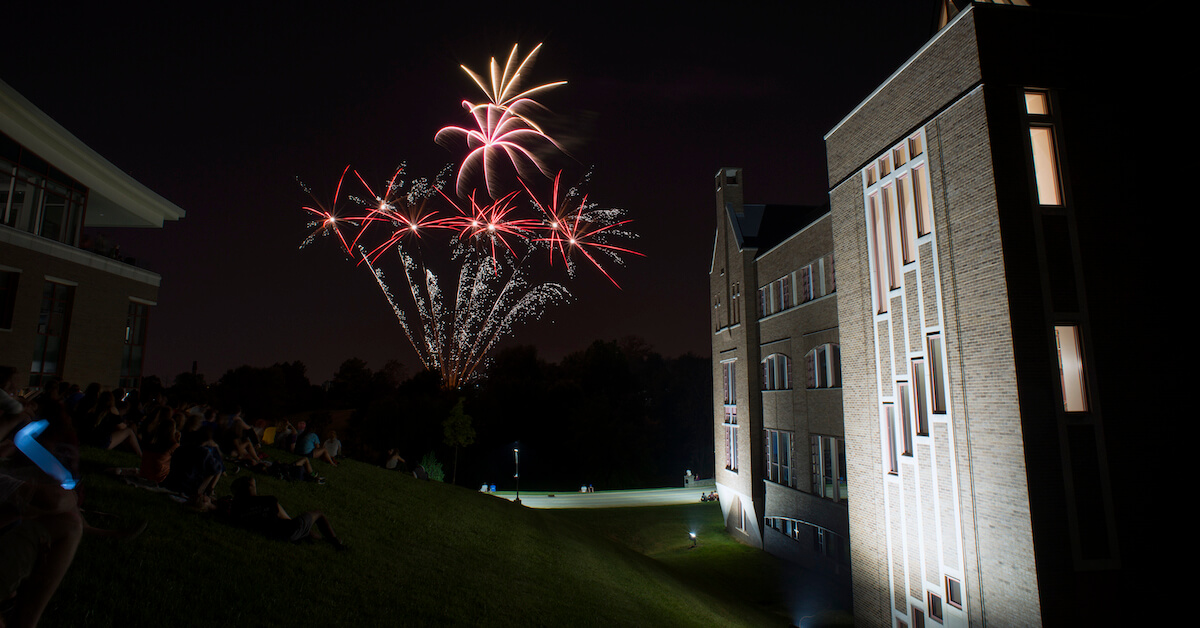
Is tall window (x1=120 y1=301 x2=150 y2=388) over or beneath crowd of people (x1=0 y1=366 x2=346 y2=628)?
over

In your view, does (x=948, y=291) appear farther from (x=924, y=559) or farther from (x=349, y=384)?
(x=349, y=384)

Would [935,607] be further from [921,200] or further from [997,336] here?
[921,200]

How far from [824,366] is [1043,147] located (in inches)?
430

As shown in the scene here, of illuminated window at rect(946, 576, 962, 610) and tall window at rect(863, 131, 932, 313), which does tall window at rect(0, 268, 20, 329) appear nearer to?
tall window at rect(863, 131, 932, 313)

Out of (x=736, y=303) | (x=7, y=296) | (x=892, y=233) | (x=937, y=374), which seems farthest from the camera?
(x=736, y=303)

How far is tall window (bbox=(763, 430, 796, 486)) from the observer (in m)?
24.8

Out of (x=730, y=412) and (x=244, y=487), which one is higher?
(x=730, y=412)

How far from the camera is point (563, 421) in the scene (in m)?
62.5

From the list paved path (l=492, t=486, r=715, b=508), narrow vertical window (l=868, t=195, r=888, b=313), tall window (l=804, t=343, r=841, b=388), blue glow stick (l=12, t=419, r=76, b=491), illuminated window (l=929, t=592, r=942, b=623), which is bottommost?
paved path (l=492, t=486, r=715, b=508)

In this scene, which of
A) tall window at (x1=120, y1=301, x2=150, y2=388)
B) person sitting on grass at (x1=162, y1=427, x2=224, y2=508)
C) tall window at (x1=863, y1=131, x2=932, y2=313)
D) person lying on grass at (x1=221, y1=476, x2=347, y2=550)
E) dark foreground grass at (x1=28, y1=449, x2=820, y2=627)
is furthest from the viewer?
tall window at (x1=120, y1=301, x2=150, y2=388)

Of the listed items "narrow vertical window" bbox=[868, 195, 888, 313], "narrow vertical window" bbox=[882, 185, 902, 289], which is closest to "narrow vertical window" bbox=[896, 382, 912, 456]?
"narrow vertical window" bbox=[868, 195, 888, 313]

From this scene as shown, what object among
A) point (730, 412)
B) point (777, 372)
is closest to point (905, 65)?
point (777, 372)

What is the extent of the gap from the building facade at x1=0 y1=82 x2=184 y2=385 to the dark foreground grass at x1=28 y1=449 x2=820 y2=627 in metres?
13.9

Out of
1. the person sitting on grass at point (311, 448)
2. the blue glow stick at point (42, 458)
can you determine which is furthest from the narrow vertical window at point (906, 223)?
the person sitting on grass at point (311, 448)
